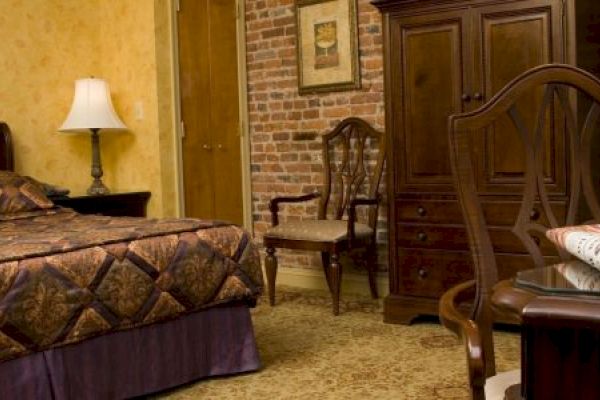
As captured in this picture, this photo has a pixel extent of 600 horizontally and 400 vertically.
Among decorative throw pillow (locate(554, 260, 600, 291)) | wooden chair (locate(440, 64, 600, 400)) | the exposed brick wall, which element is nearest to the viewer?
decorative throw pillow (locate(554, 260, 600, 291))

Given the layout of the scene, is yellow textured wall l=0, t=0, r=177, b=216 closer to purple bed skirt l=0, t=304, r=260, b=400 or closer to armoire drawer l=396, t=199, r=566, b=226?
armoire drawer l=396, t=199, r=566, b=226

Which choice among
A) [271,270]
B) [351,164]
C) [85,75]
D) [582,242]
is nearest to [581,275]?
[582,242]

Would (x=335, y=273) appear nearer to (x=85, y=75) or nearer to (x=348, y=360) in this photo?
(x=348, y=360)

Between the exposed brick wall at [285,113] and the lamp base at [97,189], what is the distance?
1065 mm

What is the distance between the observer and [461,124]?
1316 millimetres

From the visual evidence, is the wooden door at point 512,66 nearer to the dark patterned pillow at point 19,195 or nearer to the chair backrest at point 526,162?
the chair backrest at point 526,162

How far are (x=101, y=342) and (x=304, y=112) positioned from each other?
8.63 feet

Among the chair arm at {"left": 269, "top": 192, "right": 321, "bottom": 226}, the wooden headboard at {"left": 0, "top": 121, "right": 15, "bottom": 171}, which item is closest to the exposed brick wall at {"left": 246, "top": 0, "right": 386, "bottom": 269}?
the chair arm at {"left": 269, "top": 192, "right": 321, "bottom": 226}

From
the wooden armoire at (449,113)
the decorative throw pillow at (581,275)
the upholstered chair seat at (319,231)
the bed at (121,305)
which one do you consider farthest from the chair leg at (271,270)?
the decorative throw pillow at (581,275)

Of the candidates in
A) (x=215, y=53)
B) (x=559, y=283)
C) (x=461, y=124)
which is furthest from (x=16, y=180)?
(x=559, y=283)

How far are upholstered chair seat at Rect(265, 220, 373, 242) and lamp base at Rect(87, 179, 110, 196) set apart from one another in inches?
46.2

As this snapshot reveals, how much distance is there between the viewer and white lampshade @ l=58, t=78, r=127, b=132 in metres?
4.66

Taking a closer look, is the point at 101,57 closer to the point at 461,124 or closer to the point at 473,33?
the point at 473,33

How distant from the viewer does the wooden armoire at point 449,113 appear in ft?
11.3
